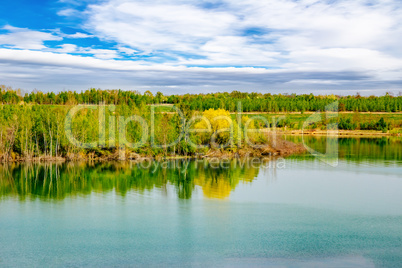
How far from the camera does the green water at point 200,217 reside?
20.8 metres

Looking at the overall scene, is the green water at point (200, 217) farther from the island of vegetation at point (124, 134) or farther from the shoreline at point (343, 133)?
the shoreline at point (343, 133)

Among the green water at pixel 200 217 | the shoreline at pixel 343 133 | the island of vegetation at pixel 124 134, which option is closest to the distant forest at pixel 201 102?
the shoreline at pixel 343 133

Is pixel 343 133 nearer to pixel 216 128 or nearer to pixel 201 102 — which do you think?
pixel 201 102

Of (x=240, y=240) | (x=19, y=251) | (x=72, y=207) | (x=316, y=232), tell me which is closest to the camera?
(x=19, y=251)

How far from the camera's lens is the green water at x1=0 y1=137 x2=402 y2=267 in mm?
20766

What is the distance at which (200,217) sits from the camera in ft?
91.5

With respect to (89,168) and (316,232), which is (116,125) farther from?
(316,232)

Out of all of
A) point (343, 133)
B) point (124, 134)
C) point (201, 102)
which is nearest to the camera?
point (124, 134)

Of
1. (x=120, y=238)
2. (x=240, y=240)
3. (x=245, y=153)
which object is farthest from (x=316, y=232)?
(x=245, y=153)

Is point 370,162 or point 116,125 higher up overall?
point 116,125

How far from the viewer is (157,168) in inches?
2020

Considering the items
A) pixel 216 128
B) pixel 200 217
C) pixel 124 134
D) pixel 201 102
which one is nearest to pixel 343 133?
pixel 201 102

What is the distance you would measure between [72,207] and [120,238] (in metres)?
9.52

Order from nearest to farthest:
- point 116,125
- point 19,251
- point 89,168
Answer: point 19,251 → point 89,168 → point 116,125
